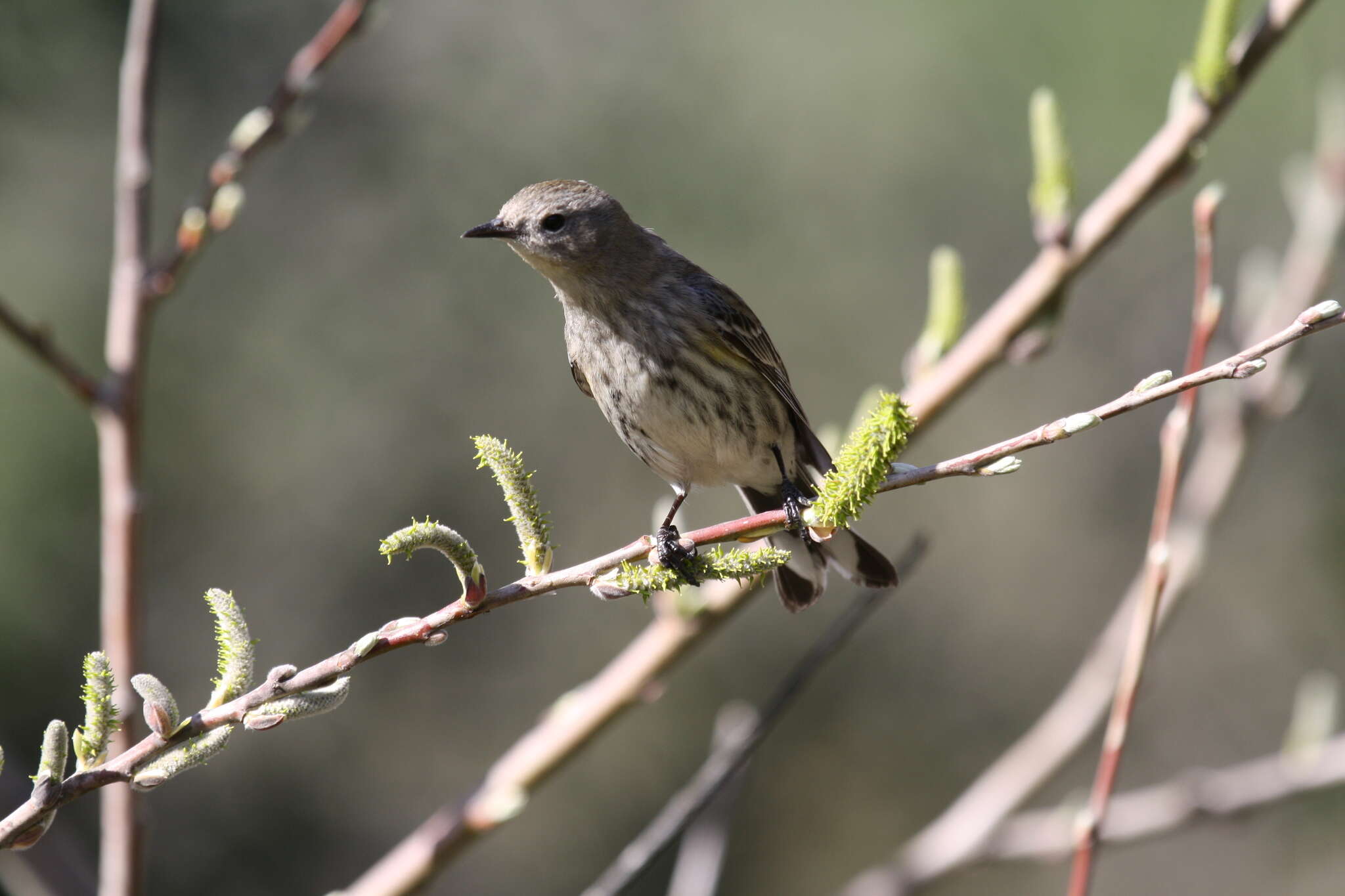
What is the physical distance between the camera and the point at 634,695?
96.0 inches

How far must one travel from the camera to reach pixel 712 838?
267cm

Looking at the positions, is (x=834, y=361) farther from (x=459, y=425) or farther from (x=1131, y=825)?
(x=1131, y=825)

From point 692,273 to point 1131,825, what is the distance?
1975mm

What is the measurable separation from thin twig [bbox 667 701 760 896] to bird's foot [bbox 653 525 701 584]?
0.77m

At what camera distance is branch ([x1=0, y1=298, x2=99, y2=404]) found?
236 cm

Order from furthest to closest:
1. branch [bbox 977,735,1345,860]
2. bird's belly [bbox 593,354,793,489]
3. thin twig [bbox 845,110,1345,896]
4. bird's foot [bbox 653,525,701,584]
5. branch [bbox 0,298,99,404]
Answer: bird's belly [bbox 593,354,793,489]
thin twig [bbox 845,110,1345,896]
branch [bbox 977,735,1345,860]
branch [bbox 0,298,99,404]
bird's foot [bbox 653,525,701,584]

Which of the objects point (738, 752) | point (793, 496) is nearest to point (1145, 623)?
point (738, 752)

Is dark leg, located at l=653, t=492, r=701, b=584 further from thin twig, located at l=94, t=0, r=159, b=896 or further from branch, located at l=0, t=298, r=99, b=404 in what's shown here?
branch, located at l=0, t=298, r=99, b=404

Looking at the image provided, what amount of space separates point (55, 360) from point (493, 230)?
1.21 metres

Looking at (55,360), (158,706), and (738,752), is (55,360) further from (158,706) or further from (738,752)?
(738,752)

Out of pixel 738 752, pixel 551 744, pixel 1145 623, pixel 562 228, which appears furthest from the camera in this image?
pixel 562 228

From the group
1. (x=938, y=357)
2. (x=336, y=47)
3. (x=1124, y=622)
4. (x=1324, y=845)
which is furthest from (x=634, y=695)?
(x=1324, y=845)

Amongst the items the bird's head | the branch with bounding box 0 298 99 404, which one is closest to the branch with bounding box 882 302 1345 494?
the branch with bounding box 0 298 99 404

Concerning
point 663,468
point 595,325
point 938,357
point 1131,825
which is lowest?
point 1131,825
